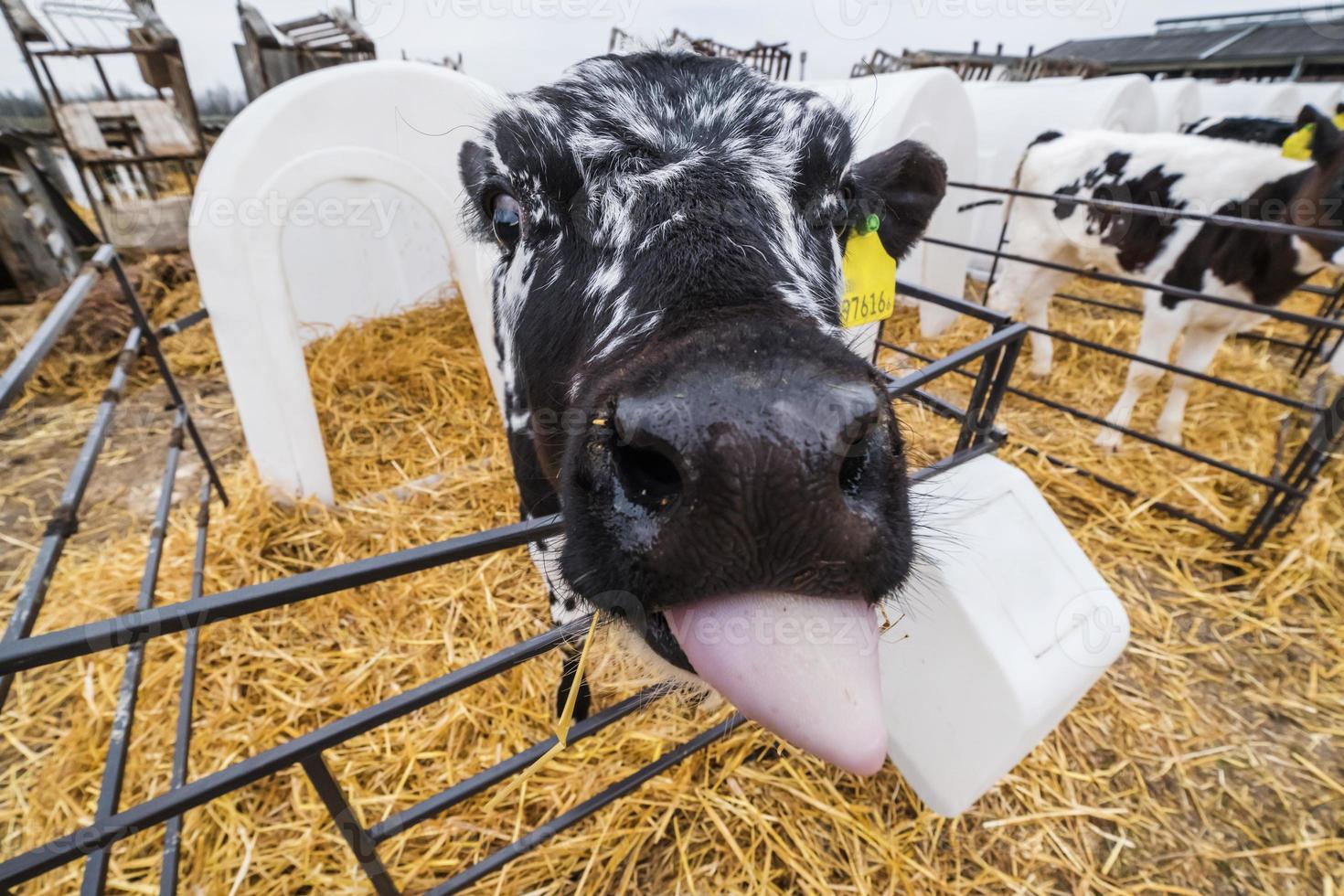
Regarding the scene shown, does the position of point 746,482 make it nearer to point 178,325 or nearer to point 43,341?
point 43,341

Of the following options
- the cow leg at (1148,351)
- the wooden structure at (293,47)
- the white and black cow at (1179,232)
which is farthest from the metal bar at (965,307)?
A: the wooden structure at (293,47)

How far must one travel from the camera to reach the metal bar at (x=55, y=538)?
1225mm

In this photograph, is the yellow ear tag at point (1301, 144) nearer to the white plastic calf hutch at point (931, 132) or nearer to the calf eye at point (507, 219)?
the white plastic calf hutch at point (931, 132)

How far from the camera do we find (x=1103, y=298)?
293 inches

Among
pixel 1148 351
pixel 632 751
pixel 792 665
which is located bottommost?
pixel 632 751

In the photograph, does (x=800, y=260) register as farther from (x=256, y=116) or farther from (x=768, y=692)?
(x=256, y=116)

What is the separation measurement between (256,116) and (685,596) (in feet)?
10.5

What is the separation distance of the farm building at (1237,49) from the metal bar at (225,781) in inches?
1049

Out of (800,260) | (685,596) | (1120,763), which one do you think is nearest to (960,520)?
(800,260)

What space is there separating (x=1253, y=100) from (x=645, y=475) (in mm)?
19035

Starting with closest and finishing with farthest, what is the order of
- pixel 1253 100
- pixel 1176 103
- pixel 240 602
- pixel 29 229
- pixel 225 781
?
pixel 240 602, pixel 225 781, pixel 29 229, pixel 1176 103, pixel 1253 100

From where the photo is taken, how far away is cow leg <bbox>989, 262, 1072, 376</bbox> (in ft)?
17.0

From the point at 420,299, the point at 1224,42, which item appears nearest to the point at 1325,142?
the point at 420,299

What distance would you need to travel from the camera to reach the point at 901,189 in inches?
85.3
